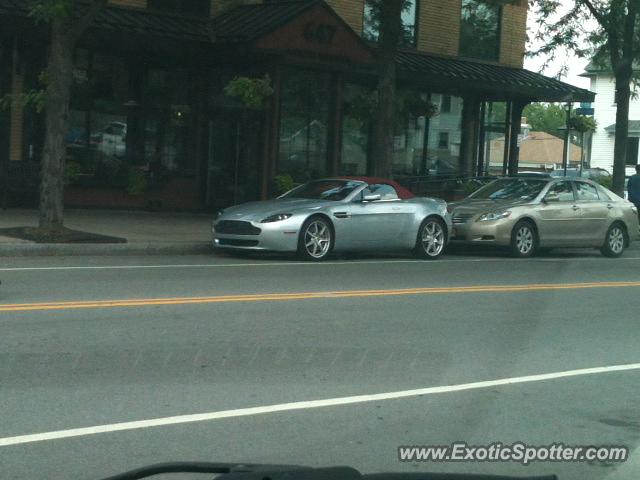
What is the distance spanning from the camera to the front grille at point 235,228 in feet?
55.4

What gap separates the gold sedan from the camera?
2014cm

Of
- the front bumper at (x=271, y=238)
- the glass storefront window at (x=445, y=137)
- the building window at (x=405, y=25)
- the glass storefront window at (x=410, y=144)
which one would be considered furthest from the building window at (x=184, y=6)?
the front bumper at (x=271, y=238)

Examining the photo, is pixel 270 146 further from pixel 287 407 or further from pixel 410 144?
pixel 287 407

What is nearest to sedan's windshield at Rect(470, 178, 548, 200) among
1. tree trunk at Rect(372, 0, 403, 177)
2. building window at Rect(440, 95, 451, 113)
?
tree trunk at Rect(372, 0, 403, 177)

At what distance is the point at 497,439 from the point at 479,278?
9367 mm

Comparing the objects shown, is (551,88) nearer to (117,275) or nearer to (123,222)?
(123,222)

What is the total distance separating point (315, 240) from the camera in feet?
56.7

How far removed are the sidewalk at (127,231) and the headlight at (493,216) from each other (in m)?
5.03

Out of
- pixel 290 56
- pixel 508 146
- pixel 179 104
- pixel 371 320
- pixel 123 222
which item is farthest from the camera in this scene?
pixel 508 146

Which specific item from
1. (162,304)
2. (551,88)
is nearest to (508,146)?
(551,88)

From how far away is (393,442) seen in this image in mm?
6547

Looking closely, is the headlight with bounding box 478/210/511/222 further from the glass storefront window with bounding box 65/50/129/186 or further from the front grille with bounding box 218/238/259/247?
the glass storefront window with bounding box 65/50/129/186

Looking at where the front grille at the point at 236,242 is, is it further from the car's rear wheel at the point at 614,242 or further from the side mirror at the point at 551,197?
the car's rear wheel at the point at 614,242

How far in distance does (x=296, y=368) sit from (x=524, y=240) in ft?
40.6
